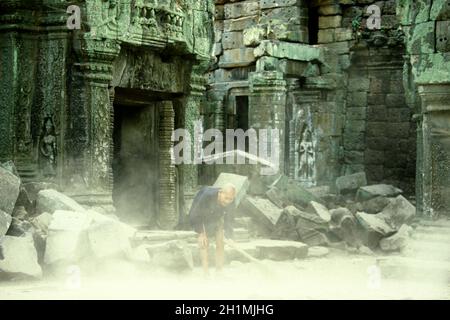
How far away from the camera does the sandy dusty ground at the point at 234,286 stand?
9.38m

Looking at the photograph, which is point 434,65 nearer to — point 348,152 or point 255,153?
point 255,153

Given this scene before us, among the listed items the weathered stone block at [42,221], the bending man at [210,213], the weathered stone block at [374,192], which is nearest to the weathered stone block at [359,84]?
the weathered stone block at [374,192]

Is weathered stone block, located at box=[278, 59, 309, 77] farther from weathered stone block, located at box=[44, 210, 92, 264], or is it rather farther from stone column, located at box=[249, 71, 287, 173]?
weathered stone block, located at box=[44, 210, 92, 264]

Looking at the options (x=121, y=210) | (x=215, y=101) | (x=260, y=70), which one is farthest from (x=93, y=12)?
(x=215, y=101)

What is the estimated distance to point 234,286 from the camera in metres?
10.3

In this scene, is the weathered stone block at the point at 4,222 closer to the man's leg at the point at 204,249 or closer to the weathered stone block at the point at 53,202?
the weathered stone block at the point at 53,202

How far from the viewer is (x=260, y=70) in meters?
17.5

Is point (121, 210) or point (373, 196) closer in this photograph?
point (121, 210)

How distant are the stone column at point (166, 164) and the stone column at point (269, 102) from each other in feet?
13.3

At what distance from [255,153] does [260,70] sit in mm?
Answer: 1494

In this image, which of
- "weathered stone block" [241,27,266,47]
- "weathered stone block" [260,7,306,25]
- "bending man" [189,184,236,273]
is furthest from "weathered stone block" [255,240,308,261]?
"weathered stone block" [260,7,306,25]

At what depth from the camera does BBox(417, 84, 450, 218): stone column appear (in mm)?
11531

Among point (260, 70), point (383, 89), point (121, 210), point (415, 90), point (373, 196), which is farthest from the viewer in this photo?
point (383, 89)

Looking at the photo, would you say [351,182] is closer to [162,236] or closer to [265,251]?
[265,251]
